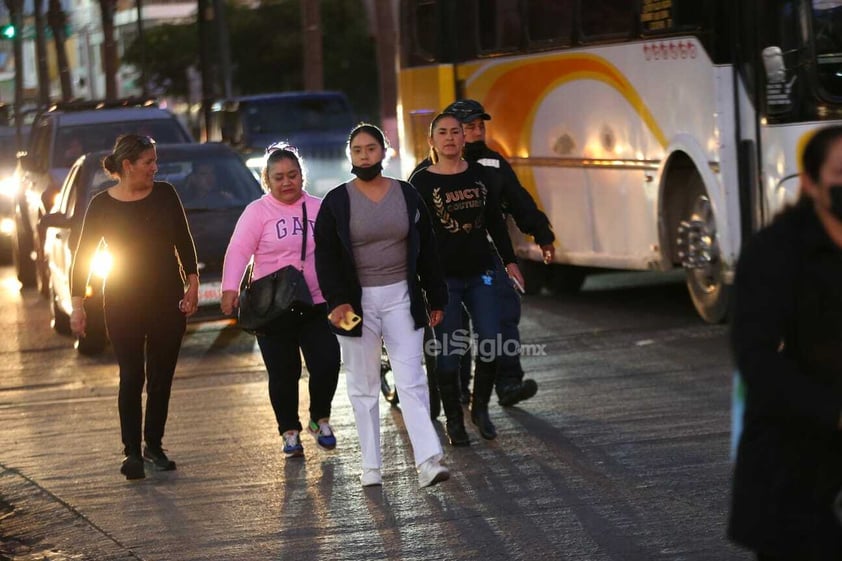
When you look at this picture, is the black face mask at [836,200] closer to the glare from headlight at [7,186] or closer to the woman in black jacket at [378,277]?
the woman in black jacket at [378,277]

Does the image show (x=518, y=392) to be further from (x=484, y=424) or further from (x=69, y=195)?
(x=69, y=195)

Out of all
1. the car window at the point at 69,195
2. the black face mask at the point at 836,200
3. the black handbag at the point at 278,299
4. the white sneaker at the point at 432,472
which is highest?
the black face mask at the point at 836,200

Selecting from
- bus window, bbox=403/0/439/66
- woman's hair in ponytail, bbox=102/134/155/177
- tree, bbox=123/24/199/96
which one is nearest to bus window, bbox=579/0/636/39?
bus window, bbox=403/0/439/66

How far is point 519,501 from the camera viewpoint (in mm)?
7820

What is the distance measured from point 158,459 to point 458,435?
1498mm

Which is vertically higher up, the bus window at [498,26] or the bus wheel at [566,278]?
the bus window at [498,26]

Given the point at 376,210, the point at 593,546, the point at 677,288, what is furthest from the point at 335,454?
the point at 677,288

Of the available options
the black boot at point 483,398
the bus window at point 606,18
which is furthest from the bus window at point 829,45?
the black boot at point 483,398

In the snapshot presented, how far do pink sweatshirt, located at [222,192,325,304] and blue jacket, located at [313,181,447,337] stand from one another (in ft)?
3.50

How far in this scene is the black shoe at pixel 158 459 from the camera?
29.6ft

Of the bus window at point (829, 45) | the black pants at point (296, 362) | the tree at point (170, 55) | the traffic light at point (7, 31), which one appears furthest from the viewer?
the tree at point (170, 55)

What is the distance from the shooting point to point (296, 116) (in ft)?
103

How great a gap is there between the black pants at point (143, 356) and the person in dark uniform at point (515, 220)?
1604 mm

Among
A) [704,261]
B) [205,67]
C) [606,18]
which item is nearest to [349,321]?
[704,261]
